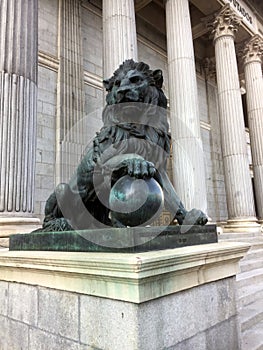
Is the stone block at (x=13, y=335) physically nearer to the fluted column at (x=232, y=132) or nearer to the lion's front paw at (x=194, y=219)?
the lion's front paw at (x=194, y=219)

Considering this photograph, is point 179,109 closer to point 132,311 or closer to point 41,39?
point 41,39

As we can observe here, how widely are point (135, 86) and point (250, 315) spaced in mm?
3579

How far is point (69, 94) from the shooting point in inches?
428

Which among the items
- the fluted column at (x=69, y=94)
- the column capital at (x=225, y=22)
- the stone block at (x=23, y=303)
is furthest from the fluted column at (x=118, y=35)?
the stone block at (x=23, y=303)

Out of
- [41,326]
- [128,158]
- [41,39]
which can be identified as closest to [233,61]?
[41,39]

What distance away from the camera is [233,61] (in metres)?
13.1

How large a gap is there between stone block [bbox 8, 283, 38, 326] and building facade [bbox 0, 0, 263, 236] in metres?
2.68

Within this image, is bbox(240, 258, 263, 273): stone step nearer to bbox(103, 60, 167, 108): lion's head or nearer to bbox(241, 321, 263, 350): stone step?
bbox(241, 321, 263, 350): stone step

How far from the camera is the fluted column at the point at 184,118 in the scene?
31.2 feet

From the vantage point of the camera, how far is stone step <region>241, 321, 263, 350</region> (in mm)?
3328

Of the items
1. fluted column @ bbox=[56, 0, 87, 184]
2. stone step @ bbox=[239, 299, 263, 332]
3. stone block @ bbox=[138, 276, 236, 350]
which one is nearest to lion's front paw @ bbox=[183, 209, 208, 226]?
stone block @ bbox=[138, 276, 236, 350]

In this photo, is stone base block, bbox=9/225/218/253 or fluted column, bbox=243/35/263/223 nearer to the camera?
stone base block, bbox=9/225/218/253

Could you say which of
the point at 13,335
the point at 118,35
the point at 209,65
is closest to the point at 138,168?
the point at 13,335

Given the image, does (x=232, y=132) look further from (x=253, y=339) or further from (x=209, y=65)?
(x=253, y=339)
